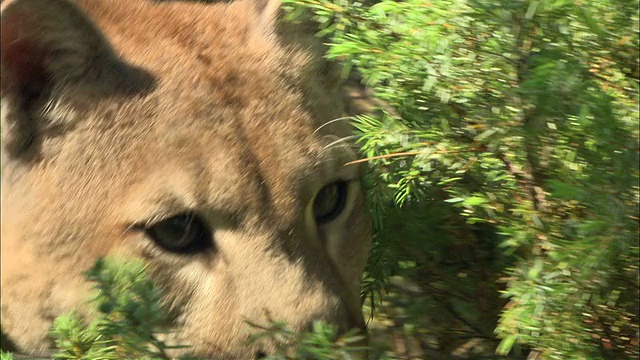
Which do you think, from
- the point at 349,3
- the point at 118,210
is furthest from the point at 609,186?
the point at 118,210

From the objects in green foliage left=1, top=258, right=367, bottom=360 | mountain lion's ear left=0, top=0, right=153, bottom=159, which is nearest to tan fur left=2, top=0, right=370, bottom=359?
mountain lion's ear left=0, top=0, right=153, bottom=159

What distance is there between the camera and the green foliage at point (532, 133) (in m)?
1.56

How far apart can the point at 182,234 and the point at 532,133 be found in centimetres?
83

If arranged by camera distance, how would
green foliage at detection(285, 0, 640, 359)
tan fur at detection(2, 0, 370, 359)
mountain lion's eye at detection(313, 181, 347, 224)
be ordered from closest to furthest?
green foliage at detection(285, 0, 640, 359) < tan fur at detection(2, 0, 370, 359) < mountain lion's eye at detection(313, 181, 347, 224)

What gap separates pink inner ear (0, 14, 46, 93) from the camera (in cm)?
207

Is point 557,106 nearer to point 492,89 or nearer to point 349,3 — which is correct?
point 492,89

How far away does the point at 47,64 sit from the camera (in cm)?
216

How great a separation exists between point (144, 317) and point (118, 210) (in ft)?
1.68

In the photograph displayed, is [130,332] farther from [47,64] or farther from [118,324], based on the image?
[47,64]

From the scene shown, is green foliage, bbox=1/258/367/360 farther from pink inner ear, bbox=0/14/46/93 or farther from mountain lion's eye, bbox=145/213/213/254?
pink inner ear, bbox=0/14/46/93

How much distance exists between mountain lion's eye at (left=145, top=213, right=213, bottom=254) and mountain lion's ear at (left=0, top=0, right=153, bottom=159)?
0.33 m

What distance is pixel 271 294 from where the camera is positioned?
1.97 metres

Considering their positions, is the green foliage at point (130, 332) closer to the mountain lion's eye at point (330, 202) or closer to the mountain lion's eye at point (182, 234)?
the mountain lion's eye at point (182, 234)

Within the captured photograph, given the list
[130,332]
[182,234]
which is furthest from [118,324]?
[182,234]
